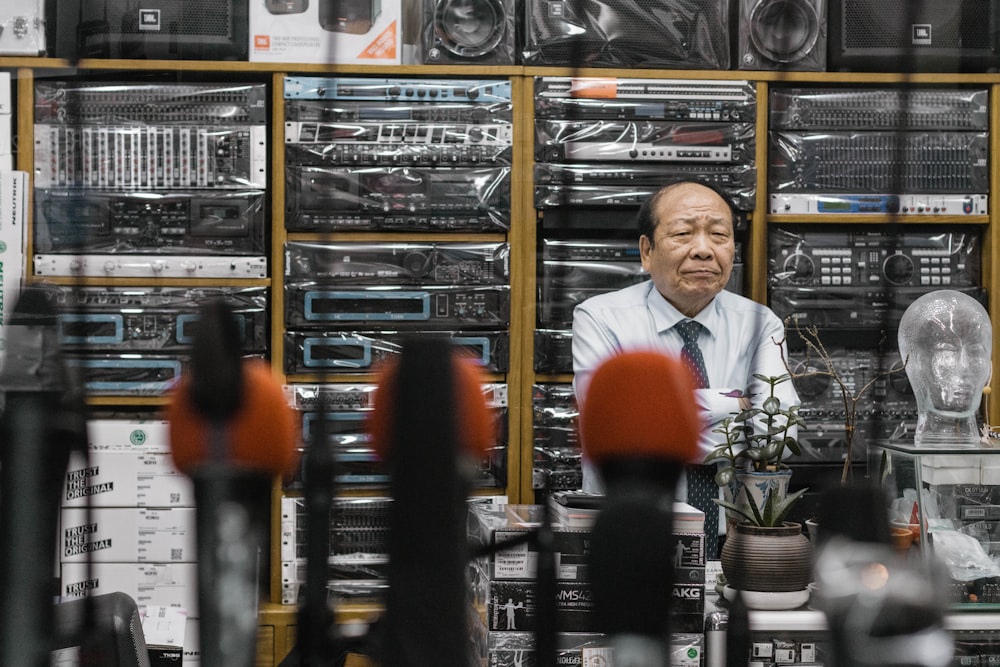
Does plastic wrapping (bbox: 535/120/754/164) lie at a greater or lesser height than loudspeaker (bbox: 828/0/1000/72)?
lesser

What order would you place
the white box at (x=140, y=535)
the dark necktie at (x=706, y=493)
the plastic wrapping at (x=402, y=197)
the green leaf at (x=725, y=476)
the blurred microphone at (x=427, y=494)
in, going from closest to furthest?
1. the blurred microphone at (x=427, y=494)
2. the green leaf at (x=725, y=476)
3. the dark necktie at (x=706, y=493)
4. the white box at (x=140, y=535)
5. the plastic wrapping at (x=402, y=197)

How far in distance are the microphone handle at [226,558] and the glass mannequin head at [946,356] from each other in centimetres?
167

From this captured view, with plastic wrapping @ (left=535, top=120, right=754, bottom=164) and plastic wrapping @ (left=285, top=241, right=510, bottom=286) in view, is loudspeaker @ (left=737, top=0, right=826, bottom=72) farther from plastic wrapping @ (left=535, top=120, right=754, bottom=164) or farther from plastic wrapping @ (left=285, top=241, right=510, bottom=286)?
plastic wrapping @ (left=285, top=241, right=510, bottom=286)

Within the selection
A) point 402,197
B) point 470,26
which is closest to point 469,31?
point 470,26

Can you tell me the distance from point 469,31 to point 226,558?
247cm

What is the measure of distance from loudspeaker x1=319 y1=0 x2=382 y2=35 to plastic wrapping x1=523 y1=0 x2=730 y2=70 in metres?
2.26

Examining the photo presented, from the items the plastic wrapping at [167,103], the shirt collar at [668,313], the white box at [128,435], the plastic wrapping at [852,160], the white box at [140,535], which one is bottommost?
the white box at [140,535]

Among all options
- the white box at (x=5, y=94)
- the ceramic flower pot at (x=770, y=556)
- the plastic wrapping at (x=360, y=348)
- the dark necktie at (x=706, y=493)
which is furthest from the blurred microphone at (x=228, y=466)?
the white box at (x=5, y=94)

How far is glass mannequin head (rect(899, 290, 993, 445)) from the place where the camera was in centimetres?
180

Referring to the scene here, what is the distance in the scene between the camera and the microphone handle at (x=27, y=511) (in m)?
0.28

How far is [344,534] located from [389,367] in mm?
164

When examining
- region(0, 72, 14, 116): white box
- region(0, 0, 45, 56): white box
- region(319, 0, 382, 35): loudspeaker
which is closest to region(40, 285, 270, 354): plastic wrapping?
region(0, 72, 14, 116): white box

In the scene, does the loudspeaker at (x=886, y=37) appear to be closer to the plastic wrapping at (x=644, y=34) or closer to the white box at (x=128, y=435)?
the plastic wrapping at (x=644, y=34)

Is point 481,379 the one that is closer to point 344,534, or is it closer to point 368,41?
point 344,534
